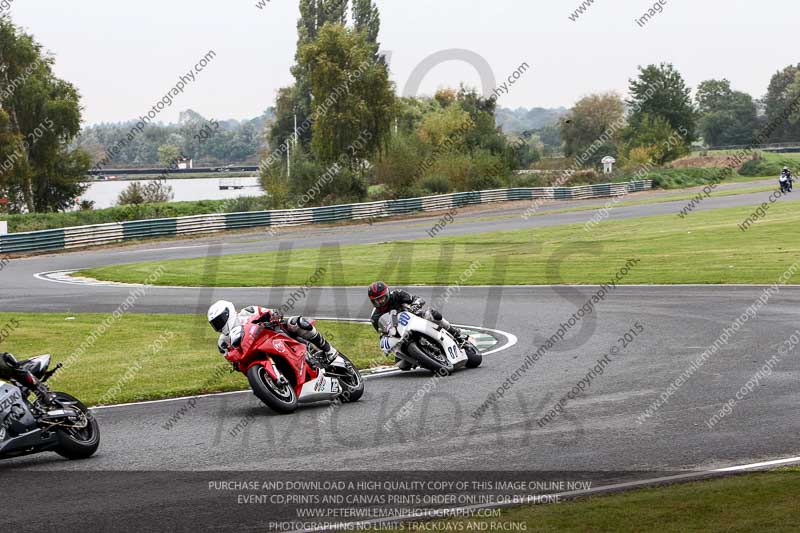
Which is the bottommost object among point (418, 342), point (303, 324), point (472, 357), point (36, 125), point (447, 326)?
point (472, 357)

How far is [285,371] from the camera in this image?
1270 cm

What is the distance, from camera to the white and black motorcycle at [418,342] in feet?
48.4

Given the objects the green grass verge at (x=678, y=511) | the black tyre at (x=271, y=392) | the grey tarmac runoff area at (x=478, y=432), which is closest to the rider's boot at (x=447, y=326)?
the grey tarmac runoff area at (x=478, y=432)

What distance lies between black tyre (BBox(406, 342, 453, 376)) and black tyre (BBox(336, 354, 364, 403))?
5.25 feet

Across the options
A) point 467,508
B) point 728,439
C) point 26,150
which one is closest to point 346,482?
point 467,508

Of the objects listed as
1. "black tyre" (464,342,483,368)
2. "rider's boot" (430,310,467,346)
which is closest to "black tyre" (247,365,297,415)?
"rider's boot" (430,310,467,346)

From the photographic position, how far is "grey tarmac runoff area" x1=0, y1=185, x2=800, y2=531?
884 centimetres

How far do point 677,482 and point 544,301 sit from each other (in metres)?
14.9

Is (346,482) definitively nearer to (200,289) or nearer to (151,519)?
(151,519)

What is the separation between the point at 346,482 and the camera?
8977 mm

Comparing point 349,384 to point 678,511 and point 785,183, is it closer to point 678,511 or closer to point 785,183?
point 678,511

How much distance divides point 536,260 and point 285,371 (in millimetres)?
21576

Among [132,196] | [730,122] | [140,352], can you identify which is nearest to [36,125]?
[132,196]

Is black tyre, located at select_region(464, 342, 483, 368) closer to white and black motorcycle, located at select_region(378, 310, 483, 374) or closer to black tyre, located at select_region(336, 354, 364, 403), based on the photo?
white and black motorcycle, located at select_region(378, 310, 483, 374)
